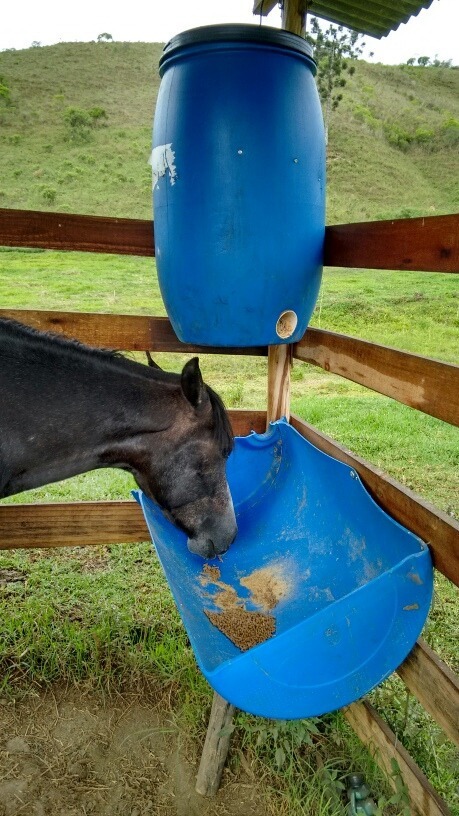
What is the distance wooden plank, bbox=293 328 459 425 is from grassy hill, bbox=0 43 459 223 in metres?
16.4

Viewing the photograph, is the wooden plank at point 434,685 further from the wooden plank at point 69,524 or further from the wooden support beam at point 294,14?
the wooden support beam at point 294,14

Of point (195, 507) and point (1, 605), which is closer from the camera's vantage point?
point (195, 507)

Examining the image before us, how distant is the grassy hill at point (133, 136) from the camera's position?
23.0 m

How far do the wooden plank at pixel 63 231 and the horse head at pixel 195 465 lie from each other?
0.81 meters

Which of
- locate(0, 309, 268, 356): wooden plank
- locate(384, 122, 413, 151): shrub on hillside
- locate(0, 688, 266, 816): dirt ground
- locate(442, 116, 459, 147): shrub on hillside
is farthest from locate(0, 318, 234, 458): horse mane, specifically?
locate(384, 122, 413, 151): shrub on hillside

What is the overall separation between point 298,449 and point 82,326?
1.02 metres

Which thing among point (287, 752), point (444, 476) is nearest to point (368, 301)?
point (444, 476)

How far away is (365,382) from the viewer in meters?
1.79

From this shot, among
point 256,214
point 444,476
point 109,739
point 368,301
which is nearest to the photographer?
point 256,214

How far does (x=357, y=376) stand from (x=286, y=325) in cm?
33

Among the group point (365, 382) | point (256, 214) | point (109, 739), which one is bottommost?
point (109, 739)

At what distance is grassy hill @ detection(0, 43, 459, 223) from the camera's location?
23.0 meters

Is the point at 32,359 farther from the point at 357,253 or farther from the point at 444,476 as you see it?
the point at 444,476

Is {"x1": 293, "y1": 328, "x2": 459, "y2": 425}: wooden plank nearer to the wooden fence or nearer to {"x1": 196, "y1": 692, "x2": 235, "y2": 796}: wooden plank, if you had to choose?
the wooden fence
